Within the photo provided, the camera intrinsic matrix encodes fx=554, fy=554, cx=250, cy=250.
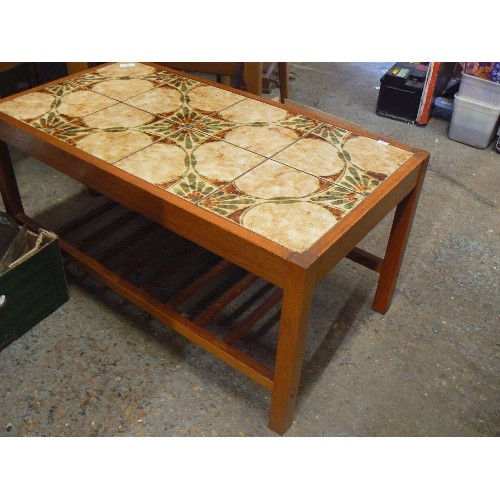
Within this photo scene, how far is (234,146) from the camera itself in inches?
59.8

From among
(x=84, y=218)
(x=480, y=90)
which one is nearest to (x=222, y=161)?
(x=84, y=218)

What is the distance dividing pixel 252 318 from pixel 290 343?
16.9 inches

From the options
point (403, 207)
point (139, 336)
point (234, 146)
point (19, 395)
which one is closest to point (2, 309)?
point (19, 395)

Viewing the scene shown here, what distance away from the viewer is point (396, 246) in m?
1.68

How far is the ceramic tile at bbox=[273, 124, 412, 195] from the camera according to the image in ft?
4.62

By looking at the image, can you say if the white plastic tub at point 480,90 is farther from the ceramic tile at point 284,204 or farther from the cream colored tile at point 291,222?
the cream colored tile at point 291,222

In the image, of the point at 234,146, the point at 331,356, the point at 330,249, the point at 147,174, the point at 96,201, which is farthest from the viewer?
the point at 96,201

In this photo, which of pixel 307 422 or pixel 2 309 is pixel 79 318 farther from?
pixel 307 422

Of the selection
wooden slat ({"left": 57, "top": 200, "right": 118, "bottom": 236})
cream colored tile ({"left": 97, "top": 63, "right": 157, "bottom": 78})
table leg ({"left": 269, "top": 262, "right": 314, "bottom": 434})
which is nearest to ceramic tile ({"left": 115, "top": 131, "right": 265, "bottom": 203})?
table leg ({"left": 269, "top": 262, "right": 314, "bottom": 434})

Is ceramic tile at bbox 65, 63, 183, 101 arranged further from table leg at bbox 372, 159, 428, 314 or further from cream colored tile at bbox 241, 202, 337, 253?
table leg at bbox 372, 159, 428, 314

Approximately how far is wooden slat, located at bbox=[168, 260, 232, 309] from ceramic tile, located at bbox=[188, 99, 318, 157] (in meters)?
0.47

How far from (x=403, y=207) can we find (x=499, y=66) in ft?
4.76

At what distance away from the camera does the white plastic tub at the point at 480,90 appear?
8.83 ft

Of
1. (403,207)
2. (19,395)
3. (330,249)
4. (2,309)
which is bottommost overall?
(19,395)
